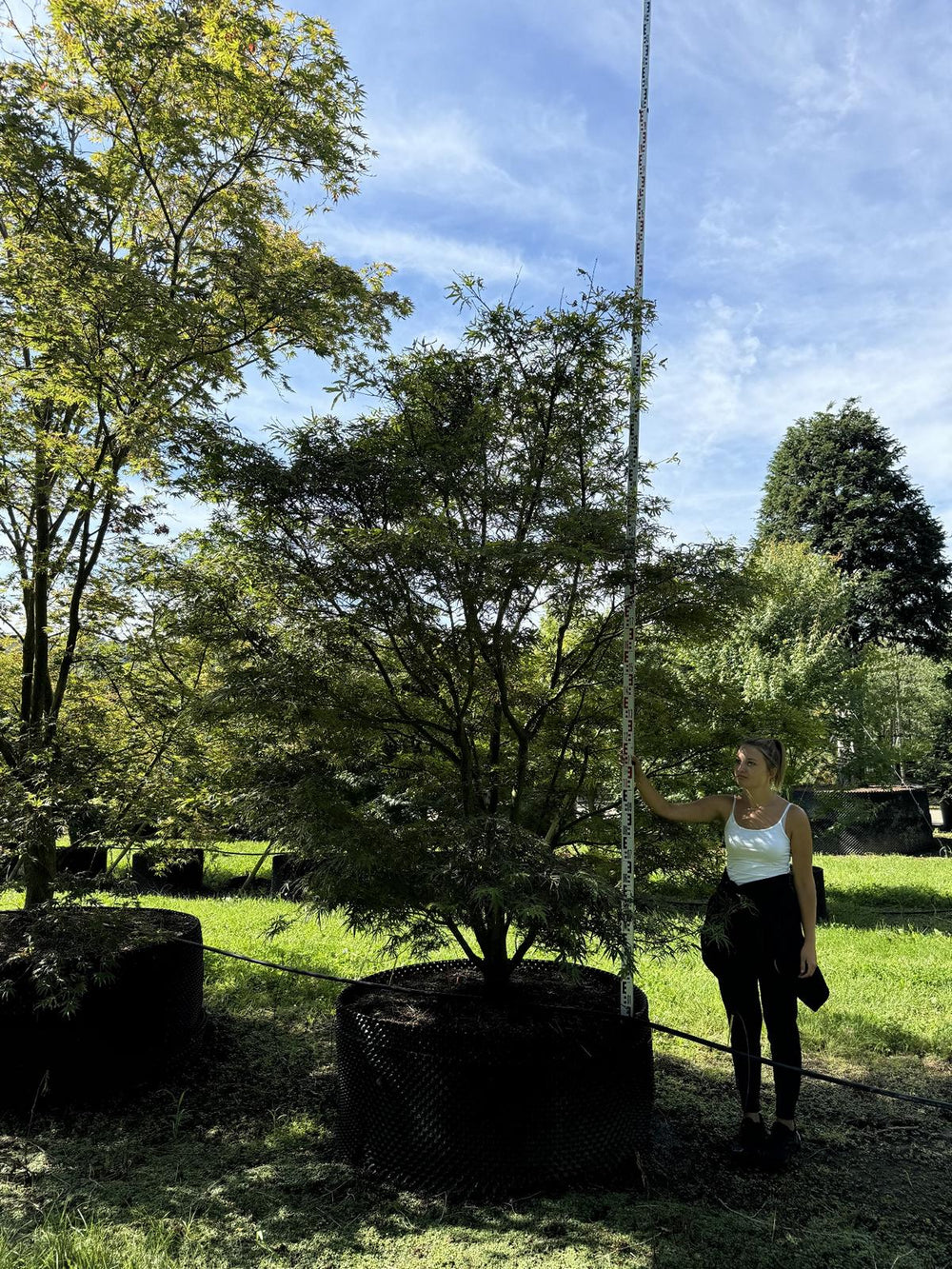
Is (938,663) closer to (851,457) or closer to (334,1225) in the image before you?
(851,457)

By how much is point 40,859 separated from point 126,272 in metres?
2.86

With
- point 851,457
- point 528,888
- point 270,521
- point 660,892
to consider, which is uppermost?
point 851,457

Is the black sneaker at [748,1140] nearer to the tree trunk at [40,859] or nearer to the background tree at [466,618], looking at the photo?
the background tree at [466,618]

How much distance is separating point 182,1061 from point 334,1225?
5.68ft

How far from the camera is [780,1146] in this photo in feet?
10.8

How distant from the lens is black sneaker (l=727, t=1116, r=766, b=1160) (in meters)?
3.31

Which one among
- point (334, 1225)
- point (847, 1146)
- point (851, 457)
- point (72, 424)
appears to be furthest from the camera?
point (851, 457)

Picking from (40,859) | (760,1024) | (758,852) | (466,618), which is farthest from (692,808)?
(40,859)

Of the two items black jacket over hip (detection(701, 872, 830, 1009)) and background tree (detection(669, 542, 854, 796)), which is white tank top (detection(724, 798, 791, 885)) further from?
background tree (detection(669, 542, 854, 796))

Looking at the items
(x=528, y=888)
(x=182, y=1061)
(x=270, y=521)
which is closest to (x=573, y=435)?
(x=270, y=521)

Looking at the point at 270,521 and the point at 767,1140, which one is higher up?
the point at 270,521

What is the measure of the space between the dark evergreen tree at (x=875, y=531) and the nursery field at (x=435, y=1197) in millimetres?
20545

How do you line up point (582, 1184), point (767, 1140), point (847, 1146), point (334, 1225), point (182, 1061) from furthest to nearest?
1. point (182, 1061)
2. point (847, 1146)
3. point (767, 1140)
4. point (582, 1184)
5. point (334, 1225)

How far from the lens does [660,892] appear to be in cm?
427
